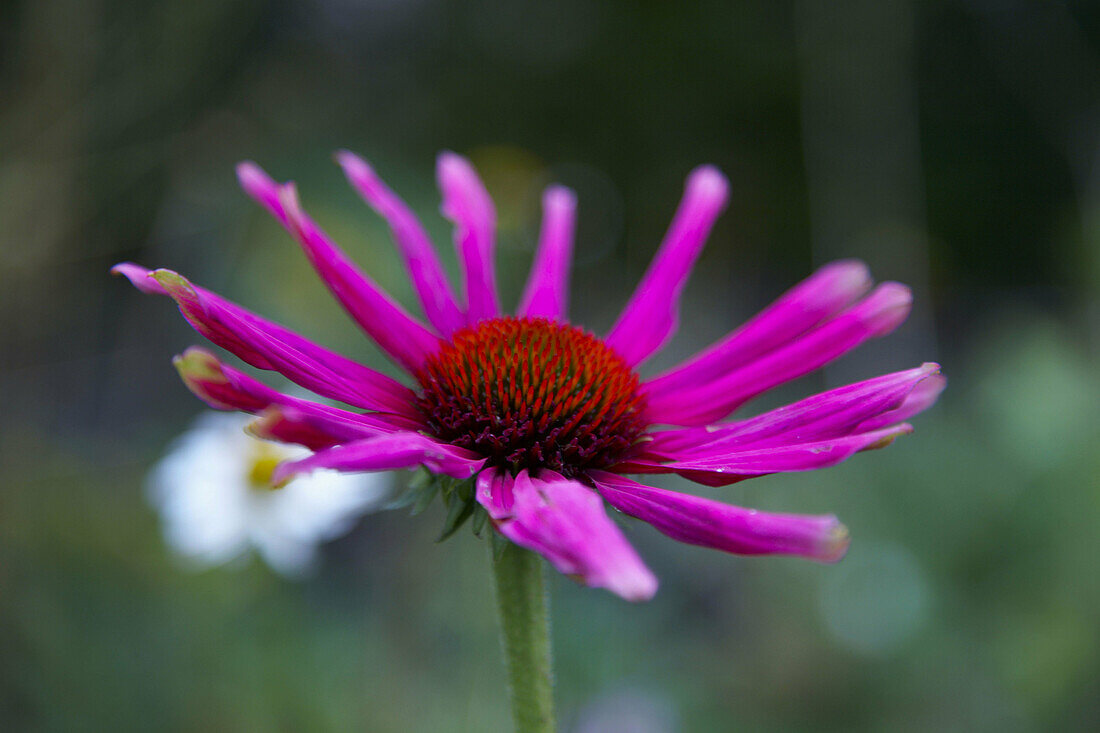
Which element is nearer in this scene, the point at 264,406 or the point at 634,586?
the point at 634,586

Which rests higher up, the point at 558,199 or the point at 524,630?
the point at 558,199

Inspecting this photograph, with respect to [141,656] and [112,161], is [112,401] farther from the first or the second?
[141,656]

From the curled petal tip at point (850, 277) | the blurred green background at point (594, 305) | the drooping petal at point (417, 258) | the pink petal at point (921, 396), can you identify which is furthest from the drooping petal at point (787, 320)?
the blurred green background at point (594, 305)

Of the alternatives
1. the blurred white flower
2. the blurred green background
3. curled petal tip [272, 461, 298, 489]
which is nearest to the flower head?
curled petal tip [272, 461, 298, 489]

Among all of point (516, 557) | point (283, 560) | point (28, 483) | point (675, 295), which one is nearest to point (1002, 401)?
point (675, 295)

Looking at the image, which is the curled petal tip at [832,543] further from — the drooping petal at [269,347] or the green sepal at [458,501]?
the drooping petal at [269,347]

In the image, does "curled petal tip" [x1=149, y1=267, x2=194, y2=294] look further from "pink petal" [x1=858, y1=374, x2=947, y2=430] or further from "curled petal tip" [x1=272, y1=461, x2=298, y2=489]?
"pink petal" [x1=858, y1=374, x2=947, y2=430]

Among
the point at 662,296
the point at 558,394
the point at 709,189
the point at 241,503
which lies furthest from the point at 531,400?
the point at 241,503

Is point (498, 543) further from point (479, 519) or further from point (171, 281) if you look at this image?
point (171, 281)
